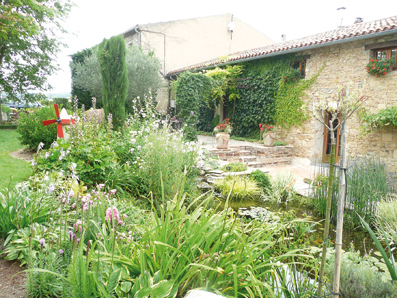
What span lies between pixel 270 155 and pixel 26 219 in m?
8.54

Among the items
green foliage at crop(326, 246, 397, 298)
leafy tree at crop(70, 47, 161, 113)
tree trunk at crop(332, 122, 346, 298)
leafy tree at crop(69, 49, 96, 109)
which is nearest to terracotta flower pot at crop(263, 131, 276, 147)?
leafy tree at crop(70, 47, 161, 113)

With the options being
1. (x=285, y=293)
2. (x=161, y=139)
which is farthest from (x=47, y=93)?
(x=285, y=293)

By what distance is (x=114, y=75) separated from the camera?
8.07m

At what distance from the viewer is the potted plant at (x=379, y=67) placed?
25.9ft

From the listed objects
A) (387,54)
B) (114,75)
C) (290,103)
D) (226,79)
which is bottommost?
(290,103)

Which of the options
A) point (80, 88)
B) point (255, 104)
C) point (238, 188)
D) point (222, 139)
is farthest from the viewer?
point (80, 88)

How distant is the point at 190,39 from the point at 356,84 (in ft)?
36.0

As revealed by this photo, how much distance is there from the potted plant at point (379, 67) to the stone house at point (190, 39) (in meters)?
8.04

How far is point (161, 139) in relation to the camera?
15.6 feet

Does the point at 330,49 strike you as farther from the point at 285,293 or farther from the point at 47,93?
the point at 47,93

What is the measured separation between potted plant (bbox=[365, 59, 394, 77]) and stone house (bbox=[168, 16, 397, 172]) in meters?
0.13

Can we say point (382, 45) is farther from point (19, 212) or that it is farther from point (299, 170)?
point (19, 212)

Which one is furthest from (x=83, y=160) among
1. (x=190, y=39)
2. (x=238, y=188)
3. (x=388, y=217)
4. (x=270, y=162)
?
(x=190, y=39)

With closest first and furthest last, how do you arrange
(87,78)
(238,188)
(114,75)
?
(238,188) < (114,75) < (87,78)
